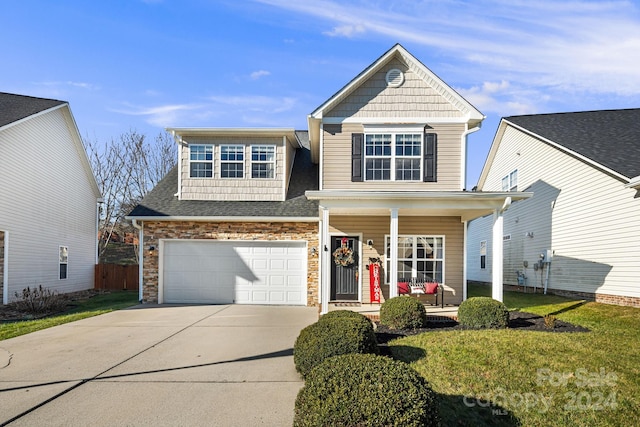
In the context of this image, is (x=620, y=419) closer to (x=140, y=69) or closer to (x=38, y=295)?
(x=140, y=69)

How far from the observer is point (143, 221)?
1415cm

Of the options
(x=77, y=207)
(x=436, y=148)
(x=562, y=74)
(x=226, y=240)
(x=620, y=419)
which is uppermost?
(x=562, y=74)

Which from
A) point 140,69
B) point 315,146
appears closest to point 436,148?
point 315,146

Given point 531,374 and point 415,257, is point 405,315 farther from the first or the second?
point 415,257

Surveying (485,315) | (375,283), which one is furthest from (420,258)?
(485,315)

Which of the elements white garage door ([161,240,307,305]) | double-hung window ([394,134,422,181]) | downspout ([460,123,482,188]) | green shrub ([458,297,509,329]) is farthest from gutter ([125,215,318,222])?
green shrub ([458,297,509,329])

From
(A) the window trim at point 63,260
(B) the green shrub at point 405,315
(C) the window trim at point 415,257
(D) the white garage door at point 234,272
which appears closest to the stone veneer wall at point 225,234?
(D) the white garage door at point 234,272

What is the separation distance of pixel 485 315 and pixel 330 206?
440 centimetres

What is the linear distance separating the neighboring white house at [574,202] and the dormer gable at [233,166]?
30.4ft

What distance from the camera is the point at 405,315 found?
902cm

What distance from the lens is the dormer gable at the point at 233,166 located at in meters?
14.6

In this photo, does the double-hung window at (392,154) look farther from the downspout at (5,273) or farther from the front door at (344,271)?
the downspout at (5,273)

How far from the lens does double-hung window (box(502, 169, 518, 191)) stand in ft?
59.9

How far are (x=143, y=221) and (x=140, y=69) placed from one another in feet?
15.4
